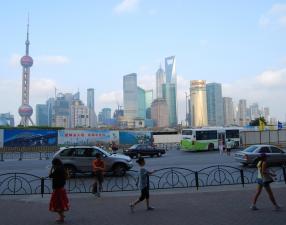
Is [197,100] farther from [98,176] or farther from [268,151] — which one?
[98,176]

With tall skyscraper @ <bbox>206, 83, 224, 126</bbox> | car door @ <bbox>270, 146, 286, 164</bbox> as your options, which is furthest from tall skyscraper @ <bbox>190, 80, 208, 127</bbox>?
car door @ <bbox>270, 146, 286, 164</bbox>

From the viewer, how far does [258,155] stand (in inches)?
911

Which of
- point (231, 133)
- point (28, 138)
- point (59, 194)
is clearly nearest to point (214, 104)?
point (231, 133)

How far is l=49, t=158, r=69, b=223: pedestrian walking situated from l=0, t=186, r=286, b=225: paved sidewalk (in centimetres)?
35

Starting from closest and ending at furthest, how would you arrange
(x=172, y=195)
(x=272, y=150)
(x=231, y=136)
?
(x=172, y=195) → (x=272, y=150) → (x=231, y=136)

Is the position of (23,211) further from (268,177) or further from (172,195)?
(268,177)

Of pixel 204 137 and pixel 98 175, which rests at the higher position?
pixel 204 137

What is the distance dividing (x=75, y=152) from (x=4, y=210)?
9.13 m

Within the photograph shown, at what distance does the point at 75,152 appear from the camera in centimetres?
2048

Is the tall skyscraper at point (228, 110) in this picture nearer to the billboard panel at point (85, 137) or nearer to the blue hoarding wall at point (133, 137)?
the blue hoarding wall at point (133, 137)

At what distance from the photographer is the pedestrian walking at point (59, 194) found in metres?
9.77

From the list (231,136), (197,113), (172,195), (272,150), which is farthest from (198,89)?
(172,195)

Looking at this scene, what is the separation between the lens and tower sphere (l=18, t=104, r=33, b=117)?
17662 cm

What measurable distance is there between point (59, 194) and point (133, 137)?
169ft
